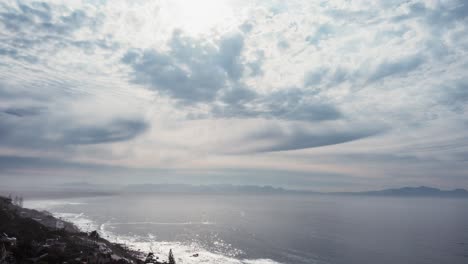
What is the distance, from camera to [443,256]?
105 metres

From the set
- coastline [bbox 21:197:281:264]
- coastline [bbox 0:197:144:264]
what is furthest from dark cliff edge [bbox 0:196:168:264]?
coastline [bbox 21:197:281:264]

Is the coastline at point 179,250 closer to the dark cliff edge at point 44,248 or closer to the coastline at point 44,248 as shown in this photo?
the coastline at point 44,248

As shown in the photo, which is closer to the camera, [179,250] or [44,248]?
[44,248]

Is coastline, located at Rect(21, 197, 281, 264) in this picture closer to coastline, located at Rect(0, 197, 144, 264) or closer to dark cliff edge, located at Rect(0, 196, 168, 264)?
coastline, located at Rect(0, 197, 144, 264)

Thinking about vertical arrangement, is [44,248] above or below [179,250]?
above

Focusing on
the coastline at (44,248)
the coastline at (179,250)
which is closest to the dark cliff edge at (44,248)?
the coastline at (44,248)

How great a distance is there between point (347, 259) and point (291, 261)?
1993 centimetres

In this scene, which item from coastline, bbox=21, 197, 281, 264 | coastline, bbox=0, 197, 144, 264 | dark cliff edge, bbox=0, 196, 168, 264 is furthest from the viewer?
coastline, bbox=21, 197, 281, 264

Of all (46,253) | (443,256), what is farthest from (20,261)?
(443,256)

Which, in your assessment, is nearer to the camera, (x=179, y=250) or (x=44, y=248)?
(x=44, y=248)

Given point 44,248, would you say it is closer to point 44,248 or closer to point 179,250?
point 44,248

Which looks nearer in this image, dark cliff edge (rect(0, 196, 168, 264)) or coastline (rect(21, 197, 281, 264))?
→ dark cliff edge (rect(0, 196, 168, 264))

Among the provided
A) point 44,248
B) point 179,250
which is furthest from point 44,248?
point 179,250

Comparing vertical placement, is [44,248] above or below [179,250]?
above
